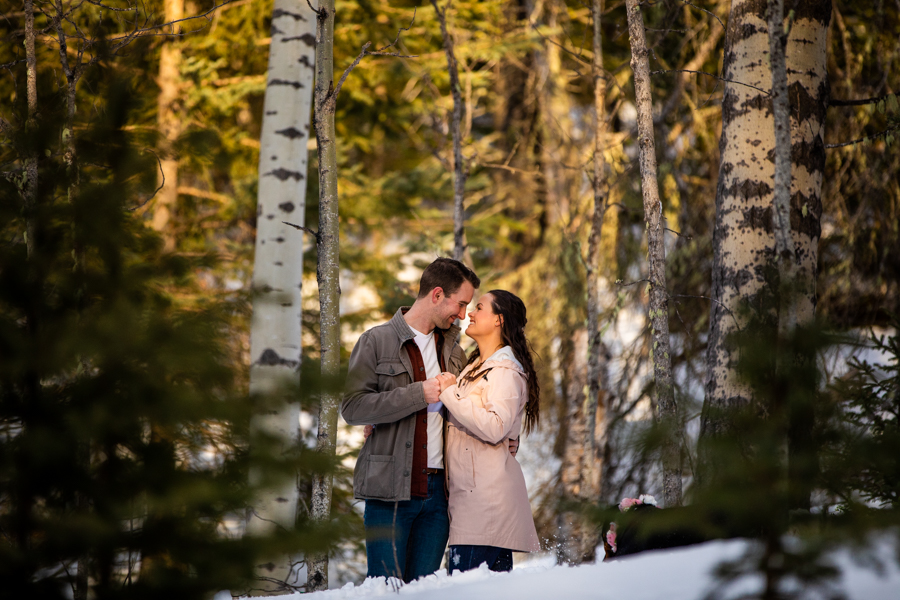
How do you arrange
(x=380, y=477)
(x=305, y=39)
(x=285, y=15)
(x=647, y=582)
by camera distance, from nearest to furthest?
(x=647, y=582) → (x=380, y=477) → (x=285, y=15) → (x=305, y=39)

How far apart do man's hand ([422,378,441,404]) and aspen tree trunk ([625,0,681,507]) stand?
4.58 ft

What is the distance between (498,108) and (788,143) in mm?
8951

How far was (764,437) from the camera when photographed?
59.0 inches

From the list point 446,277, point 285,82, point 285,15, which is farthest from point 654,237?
point 285,15

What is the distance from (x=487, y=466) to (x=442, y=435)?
304mm

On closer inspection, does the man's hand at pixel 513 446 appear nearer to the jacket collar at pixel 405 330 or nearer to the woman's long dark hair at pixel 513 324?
the woman's long dark hair at pixel 513 324

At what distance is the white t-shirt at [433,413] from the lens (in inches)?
129

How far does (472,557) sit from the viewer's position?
3119 millimetres

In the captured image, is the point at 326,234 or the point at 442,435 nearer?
the point at 442,435

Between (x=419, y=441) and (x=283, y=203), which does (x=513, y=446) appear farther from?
(x=283, y=203)

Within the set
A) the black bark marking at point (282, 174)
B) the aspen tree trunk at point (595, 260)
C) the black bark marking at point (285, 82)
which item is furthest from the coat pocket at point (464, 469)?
the black bark marking at point (285, 82)

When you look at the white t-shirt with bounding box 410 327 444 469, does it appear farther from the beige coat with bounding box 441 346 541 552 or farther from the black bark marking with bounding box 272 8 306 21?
the black bark marking with bounding box 272 8 306 21

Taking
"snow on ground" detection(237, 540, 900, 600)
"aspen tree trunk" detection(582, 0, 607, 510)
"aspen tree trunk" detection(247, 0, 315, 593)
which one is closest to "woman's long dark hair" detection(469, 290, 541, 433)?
"snow on ground" detection(237, 540, 900, 600)

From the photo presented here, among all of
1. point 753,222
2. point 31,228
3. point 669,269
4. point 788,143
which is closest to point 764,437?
point 31,228
